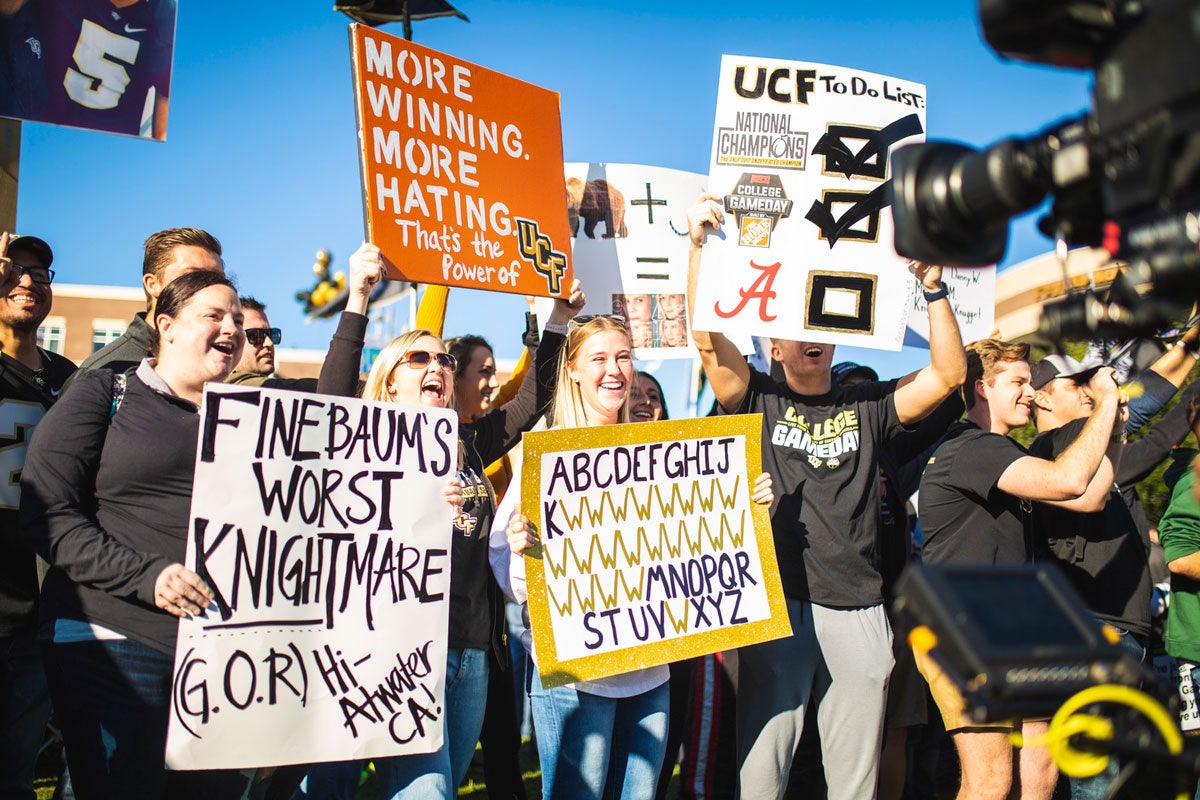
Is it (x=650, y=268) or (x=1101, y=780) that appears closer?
(x=1101, y=780)

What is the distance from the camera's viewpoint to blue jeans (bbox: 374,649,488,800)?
3.42 m

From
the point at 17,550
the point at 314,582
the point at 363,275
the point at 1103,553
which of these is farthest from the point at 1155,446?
the point at 17,550

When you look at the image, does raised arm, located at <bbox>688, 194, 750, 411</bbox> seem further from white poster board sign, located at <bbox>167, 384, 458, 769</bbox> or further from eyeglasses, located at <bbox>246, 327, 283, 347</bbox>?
eyeglasses, located at <bbox>246, 327, 283, 347</bbox>

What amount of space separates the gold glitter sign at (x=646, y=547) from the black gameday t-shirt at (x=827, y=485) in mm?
200

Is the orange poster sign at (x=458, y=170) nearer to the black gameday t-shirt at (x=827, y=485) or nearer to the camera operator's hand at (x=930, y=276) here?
the black gameday t-shirt at (x=827, y=485)

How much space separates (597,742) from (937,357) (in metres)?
2.03

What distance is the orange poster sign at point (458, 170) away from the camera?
434 cm

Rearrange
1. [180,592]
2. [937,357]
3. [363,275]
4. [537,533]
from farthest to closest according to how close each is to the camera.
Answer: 1. [937,357]
2. [363,275]
3. [537,533]
4. [180,592]

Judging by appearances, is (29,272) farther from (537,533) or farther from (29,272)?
(537,533)

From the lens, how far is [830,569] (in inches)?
165

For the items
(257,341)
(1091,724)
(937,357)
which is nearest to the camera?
(1091,724)

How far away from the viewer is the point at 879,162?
4680 millimetres

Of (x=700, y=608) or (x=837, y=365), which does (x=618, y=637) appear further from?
(x=837, y=365)

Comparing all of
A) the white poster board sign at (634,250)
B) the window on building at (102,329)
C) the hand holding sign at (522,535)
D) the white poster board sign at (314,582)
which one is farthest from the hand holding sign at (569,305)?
the window on building at (102,329)
